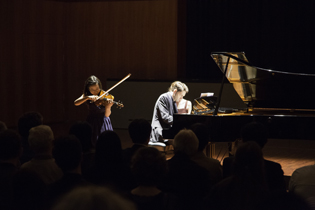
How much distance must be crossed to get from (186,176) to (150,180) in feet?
1.40

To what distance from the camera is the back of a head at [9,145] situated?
260 cm

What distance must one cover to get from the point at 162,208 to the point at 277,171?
1098mm

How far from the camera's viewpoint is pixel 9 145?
2.63 metres

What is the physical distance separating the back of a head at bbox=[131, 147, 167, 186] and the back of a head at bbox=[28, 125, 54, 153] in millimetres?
882

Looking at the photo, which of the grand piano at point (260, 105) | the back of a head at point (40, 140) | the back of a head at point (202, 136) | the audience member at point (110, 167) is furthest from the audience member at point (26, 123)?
the grand piano at point (260, 105)

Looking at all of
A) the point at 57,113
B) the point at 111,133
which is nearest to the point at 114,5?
the point at 57,113

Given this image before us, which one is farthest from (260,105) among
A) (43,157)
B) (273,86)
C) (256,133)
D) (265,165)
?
(43,157)

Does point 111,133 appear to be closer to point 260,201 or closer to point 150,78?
point 260,201

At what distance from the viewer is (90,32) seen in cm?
985

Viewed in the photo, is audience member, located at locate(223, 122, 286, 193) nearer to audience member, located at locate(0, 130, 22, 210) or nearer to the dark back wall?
audience member, located at locate(0, 130, 22, 210)

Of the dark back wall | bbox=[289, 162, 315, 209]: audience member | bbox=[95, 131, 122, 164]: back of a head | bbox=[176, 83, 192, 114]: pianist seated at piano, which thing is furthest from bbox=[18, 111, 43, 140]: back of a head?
the dark back wall

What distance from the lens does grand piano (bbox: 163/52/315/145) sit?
4.84m

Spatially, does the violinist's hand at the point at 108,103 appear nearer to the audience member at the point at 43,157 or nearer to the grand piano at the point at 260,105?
the grand piano at the point at 260,105

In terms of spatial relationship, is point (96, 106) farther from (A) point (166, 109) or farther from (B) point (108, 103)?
(A) point (166, 109)
